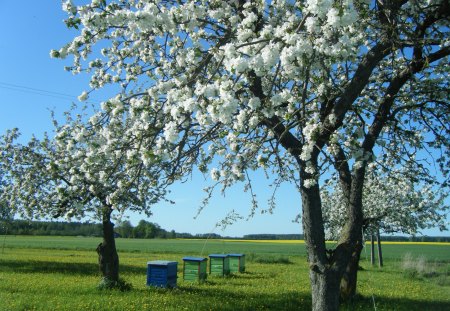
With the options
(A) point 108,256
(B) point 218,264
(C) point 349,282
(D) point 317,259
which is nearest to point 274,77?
(D) point 317,259

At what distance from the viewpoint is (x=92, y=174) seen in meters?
8.24

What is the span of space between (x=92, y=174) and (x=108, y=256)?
9.66 metres

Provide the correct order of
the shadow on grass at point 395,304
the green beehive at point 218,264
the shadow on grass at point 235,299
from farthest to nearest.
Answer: the green beehive at point 218,264
the shadow on grass at point 395,304
the shadow on grass at point 235,299

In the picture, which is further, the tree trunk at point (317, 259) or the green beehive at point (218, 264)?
the green beehive at point (218, 264)

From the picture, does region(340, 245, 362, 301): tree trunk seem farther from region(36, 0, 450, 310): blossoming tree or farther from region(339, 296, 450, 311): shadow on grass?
region(36, 0, 450, 310): blossoming tree

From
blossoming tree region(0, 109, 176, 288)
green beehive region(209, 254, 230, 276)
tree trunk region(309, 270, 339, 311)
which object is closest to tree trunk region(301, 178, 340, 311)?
tree trunk region(309, 270, 339, 311)

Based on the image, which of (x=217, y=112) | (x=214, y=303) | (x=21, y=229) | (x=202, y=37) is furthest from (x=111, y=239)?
(x=21, y=229)

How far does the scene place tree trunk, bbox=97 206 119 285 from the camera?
54.6 ft

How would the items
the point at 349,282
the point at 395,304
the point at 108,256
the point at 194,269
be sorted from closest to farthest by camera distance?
the point at 349,282 < the point at 395,304 < the point at 108,256 < the point at 194,269

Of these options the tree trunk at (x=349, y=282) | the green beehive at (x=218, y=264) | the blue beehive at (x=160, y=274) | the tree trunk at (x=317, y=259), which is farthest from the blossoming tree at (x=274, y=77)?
the green beehive at (x=218, y=264)

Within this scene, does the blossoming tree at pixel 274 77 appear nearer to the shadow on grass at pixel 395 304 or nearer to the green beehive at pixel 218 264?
the shadow on grass at pixel 395 304

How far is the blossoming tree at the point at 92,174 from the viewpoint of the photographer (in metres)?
7.55

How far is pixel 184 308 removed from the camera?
1253 cm

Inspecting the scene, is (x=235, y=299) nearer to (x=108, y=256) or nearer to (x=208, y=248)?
(x=108, y=256)
